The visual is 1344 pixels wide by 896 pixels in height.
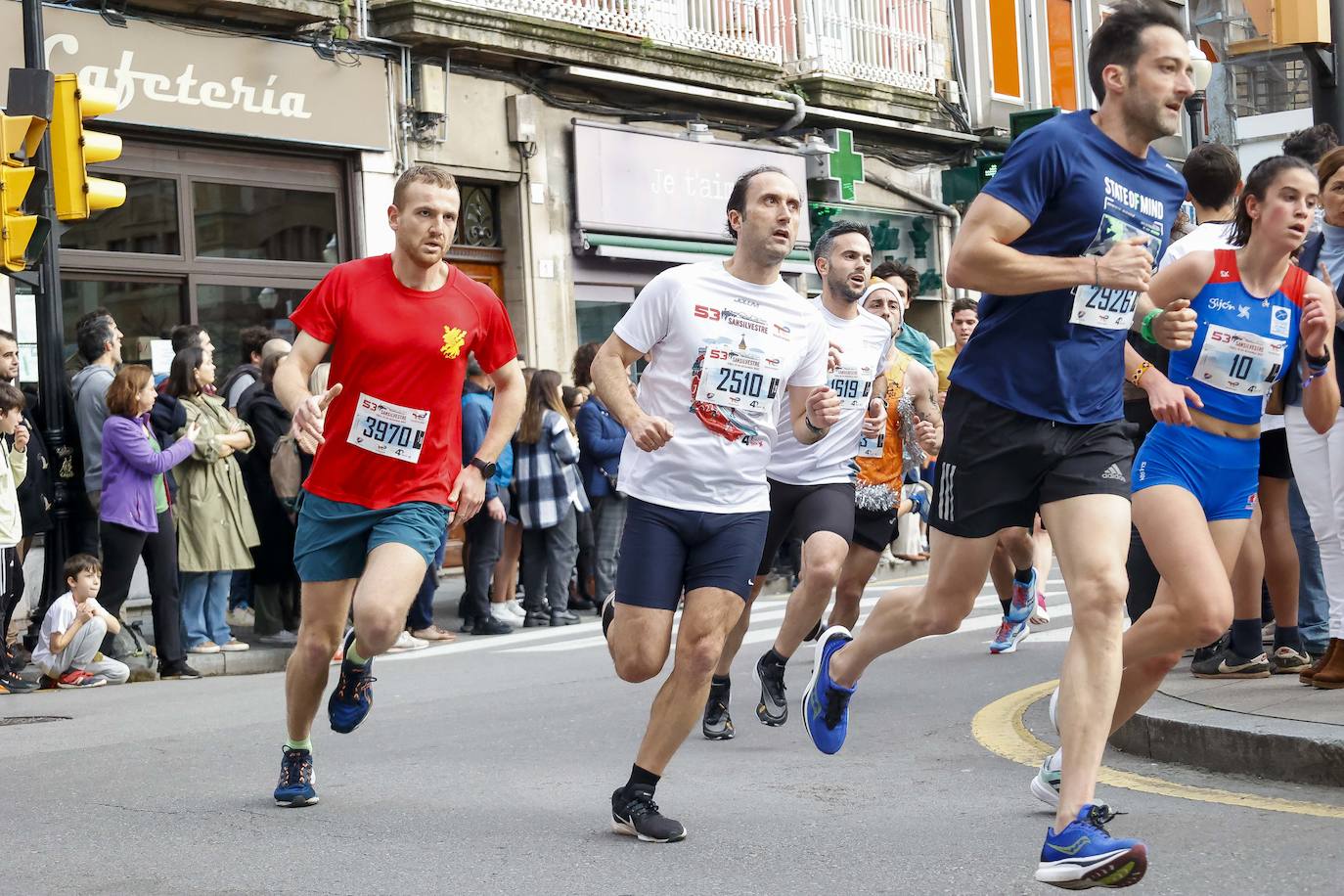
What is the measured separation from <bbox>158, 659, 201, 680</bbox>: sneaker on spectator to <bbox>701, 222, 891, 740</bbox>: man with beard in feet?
15.7

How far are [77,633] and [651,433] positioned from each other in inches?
264

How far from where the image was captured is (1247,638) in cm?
802

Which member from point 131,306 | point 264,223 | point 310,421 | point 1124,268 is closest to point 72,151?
point 131,306

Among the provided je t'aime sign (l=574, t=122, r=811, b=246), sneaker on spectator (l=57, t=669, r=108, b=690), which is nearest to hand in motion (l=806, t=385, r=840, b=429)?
sneaker on spectator (l=57, t=669, r=108, b=690)

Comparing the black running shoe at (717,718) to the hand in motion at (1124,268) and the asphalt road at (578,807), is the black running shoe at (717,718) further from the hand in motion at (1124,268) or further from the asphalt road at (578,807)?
the hand in motion at (1124,268)

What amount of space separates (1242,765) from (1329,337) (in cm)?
151

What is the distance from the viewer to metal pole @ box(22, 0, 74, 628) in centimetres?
1181

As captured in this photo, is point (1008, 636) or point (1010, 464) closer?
point (1010, 464)

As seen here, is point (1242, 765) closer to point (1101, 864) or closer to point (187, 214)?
point (1101, 864)

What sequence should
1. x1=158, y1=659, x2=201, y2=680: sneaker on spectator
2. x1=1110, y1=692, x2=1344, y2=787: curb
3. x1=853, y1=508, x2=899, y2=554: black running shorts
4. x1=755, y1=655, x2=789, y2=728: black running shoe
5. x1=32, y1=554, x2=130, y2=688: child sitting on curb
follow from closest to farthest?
x1=1110, y1=692, x2=1344, y2=787: curb
x1=755, y1=655, x2=789, y2=728: black running shoe
x1=853, y1=508, x2=899, y2=554: black running shorts
x1=32, y1=554, x2=130, y2=688: child sitting on curb
x1=158, y1=659, x2=201, y2=680: sneaker on spectator

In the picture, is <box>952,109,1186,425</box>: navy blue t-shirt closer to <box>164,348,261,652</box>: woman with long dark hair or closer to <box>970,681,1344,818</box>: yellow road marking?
<box>970,681,1344,818</box>: yellow road marking

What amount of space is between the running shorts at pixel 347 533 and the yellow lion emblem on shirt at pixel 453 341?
530mm

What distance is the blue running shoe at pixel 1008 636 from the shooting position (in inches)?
415

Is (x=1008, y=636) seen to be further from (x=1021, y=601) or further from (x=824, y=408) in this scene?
(x=824, y=408)
